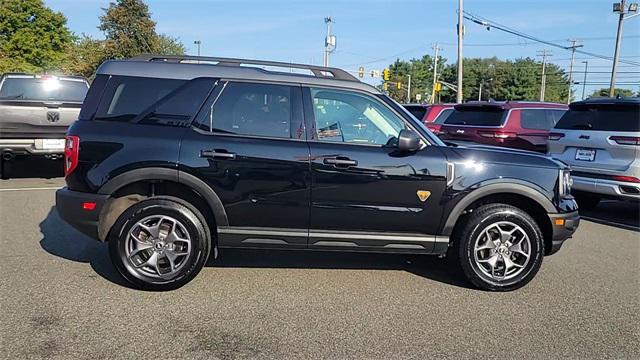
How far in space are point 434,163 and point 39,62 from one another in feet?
183

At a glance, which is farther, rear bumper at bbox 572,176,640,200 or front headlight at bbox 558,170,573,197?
rear bumper at bbox 572,176,640,200

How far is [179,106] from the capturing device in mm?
4473

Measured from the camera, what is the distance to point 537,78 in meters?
104

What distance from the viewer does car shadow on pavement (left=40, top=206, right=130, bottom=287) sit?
4.86 metres

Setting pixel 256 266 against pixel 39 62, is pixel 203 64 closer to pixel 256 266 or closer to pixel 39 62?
pixel 256 266

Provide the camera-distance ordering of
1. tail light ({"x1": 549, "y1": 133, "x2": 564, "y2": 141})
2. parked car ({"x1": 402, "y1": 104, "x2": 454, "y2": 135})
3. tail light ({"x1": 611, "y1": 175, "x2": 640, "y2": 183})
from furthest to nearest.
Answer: parked car ({"x1": 402, "y1": 104, "x2": 454, "y2": 135})
tail light ({"x1": 549, "y1": 133, "x2": 564, "y2": 141})
tail light ({"x1": 611, "y1": 175, "x2": 640, "y2": 183})

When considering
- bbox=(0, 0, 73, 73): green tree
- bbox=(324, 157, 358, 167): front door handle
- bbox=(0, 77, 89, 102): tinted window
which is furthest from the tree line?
bbox=(324, 157, 358, 167): front door handle

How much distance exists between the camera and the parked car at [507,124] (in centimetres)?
983

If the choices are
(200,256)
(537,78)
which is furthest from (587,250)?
(537,78)

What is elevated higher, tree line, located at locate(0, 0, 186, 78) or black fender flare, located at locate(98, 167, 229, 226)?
tree line, located at locate(0, 0, 186, 78)

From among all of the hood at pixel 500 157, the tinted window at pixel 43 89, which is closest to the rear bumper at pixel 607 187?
the hood at pixel 500 157

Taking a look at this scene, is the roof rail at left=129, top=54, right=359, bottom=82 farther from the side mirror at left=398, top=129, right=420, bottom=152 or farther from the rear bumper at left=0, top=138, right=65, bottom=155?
the rear bumper at left=0, top=138, right=65, bottom=155

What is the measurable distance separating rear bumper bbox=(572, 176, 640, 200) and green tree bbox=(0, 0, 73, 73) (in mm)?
50407

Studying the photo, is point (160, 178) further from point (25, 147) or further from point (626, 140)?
point (626, 140)
